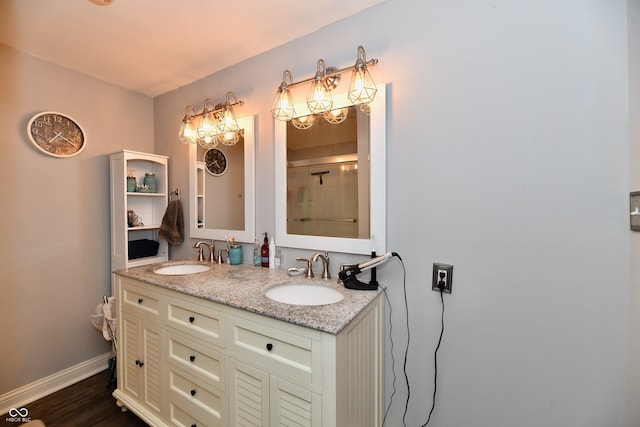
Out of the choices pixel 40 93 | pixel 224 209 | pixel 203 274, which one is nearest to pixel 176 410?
pixel 203 274

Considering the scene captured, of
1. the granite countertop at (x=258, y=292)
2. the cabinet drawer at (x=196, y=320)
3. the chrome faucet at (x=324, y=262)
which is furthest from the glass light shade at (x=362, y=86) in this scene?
the cabinet drawer at (x=196, y=320)

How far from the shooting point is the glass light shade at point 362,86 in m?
1.29

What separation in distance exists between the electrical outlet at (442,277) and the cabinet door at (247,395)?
0.84 m

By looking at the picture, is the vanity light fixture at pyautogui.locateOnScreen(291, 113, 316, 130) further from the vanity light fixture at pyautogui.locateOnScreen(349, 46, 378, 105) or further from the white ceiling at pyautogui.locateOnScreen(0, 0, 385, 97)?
the white ceiling at pyautogui.locateOnScreen(0, 0, 385, 97)

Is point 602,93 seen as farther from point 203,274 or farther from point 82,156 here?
point 82,156

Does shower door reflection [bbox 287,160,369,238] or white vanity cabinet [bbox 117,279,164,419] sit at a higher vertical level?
shower door reflection [bbox 287,160,369,238]

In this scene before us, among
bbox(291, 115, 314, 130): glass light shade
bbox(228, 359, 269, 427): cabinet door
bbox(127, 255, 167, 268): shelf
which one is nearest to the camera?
bbox(228, 359, 269, 427): cabinet door

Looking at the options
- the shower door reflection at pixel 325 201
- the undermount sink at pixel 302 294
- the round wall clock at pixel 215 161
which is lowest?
the undermount sink at pixel 302 294

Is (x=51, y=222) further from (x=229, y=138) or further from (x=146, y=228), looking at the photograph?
(x=229, y=138)

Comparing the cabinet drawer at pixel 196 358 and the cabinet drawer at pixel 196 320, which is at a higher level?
the cabinet drawer at pixel 196 320

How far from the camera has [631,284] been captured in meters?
0.89

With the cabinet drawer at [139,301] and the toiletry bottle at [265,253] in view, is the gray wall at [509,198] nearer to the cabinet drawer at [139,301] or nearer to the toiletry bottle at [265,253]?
the toiletry bottle at [265,253]

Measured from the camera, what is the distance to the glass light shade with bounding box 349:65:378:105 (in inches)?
50.6

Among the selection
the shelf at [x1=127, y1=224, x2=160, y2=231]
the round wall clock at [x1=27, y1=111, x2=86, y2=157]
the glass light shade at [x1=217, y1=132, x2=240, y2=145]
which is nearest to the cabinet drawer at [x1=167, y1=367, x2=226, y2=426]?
the shelf at [x1=127, y1=224, x2=160, y2=231]
